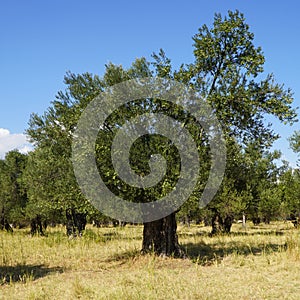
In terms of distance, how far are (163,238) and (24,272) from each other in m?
6.47

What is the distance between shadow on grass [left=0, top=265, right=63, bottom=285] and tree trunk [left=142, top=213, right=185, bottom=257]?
439cm

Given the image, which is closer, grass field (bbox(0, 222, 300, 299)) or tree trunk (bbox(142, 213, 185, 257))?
grass field (bbox(0, 222, 300, 299))

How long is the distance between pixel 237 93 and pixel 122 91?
5.57 metres

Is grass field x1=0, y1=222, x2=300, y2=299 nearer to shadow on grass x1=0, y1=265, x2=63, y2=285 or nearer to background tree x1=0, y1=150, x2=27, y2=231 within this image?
shadow on grass x1=0, y1=265, x2=63, y2=285

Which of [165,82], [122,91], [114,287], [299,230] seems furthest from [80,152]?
[299,230]

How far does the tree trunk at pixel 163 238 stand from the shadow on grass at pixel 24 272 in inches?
173

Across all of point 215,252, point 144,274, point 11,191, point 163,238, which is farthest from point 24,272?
point 11,191

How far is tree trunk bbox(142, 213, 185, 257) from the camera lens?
16516mm

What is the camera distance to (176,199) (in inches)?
559

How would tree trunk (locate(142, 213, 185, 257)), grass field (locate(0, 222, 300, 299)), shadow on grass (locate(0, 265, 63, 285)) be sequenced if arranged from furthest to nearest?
tree trunk (locate(142, 213, 185, 257)), shadow on grass (locate(0, 265, 63, 285)), grass field (locate(0, 222, 300, 299))

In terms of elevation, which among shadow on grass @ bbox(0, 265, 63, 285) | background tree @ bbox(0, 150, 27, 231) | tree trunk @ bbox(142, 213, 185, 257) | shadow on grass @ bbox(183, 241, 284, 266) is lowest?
shadow on grass @ bbox(183, 241, 284, 266)

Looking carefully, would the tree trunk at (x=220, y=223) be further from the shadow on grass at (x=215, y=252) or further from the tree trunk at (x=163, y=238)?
the tree trunk at (x=163, y=238)

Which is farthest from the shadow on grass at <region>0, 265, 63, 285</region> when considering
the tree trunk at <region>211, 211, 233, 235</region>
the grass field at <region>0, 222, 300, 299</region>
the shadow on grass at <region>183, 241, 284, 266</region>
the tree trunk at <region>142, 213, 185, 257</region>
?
the tree trunk at <region>211, 211, 233, 235</region>

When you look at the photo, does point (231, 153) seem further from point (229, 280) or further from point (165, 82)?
point (229, 280)
